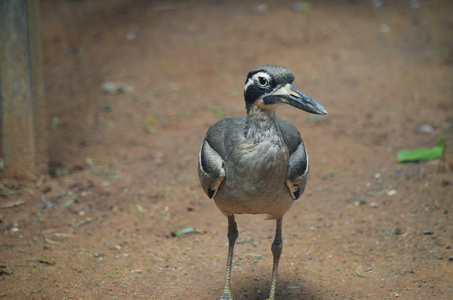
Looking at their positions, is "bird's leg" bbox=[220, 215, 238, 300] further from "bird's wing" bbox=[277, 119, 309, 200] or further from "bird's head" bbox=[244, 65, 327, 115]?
"bird's head" bbox=[244, 65, 327, 115]

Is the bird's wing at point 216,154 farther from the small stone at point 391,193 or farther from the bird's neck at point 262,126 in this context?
the small stone at point 391,193

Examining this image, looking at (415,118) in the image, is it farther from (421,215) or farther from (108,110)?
(108,110)

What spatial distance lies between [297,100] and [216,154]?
936mm

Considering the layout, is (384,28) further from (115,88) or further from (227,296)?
(227,296)

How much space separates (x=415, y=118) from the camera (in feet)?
26.4

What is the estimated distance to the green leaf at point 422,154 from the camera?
6.67 metres

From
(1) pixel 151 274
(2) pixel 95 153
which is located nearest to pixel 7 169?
(2) pixel 95 153

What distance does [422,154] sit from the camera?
22.1 ft

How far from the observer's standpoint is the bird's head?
4074mm

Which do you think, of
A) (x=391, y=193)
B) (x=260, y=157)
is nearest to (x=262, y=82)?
(x=260, y=157)

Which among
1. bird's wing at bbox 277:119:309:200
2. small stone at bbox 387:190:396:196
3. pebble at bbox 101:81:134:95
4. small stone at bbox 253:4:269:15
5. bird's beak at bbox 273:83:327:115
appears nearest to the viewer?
bird's beak at bbox 273:83:327:115

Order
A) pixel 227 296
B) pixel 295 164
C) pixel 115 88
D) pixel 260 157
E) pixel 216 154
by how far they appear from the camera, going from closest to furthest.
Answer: pixel 260 157
pixel 295 164
pixel 216 154
pixel 227 296
pixel 115 88

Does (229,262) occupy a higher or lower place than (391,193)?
higher

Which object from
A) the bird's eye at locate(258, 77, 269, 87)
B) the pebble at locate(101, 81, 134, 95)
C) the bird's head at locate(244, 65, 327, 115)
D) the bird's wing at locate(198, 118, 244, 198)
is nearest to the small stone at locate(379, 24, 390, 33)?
the pebble at locate(101, 81, 134, 95)
